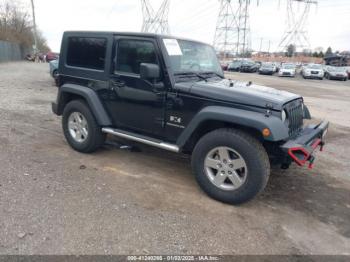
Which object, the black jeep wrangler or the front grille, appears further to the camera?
the front grille

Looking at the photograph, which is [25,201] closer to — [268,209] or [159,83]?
[159,83]

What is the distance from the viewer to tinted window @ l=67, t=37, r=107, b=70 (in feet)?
15.7

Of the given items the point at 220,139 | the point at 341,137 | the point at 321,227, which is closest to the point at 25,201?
the point at 220,139

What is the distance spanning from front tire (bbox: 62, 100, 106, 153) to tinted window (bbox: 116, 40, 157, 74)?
96 cm

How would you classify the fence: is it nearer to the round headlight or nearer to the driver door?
the driver door

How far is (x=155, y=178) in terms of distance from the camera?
443cm

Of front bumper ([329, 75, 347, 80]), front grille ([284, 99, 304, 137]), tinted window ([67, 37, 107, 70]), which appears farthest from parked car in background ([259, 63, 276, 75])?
tinted window ([67, 37, 107, 70])

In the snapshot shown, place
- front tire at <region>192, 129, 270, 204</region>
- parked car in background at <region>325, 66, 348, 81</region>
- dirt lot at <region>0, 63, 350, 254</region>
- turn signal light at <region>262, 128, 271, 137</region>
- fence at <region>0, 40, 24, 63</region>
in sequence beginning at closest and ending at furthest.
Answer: dirt lot at <region>0, 63, 350, 254</region>, turn signal light at <region>262, 128, 271, 137</region>, front tire at <region>192, 129, 270, 204</region>, parked car in background at <region>325, 66, 348, 81</region>, fence at <region>0, 40, 24, 63</region>

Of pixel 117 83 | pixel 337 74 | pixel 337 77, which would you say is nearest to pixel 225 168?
pixel 117 83

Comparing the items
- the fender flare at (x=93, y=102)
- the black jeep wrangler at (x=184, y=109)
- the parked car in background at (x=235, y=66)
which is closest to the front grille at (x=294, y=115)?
the black jeep wrangler at (x=184, y=109)

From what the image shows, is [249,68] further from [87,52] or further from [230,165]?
[230,165]

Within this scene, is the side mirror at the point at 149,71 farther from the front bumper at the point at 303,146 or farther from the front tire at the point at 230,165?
the front bumper at the point at 303,146

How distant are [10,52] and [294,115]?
48129 mm

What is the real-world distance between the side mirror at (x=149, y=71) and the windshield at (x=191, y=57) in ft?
0.90
